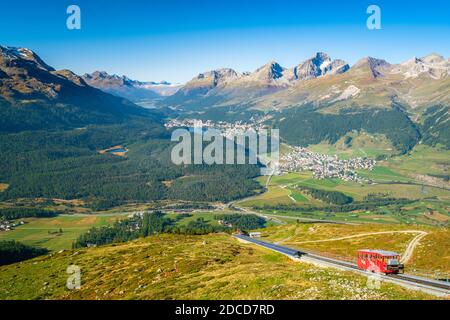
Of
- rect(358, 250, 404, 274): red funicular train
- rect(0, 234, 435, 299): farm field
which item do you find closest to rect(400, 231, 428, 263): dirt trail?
rect(358, 250, 404, 274): red funicular train

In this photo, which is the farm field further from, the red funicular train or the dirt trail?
the dirt trail

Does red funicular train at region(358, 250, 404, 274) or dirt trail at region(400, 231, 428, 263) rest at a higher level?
red funicular train at region(358, 250, 404, 274)

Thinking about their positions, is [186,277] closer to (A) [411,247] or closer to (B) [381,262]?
(B) [381,262]

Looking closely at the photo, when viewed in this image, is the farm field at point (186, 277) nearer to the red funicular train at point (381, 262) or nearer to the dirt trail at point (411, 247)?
the red funicular train at point (381, 262)

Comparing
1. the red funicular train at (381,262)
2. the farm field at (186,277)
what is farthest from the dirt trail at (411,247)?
the farm field at (186,277)
